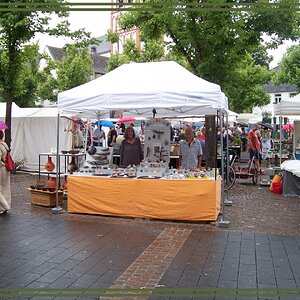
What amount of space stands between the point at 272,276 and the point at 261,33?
10.2 meters

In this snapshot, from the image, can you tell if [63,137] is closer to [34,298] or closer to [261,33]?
[261,33]

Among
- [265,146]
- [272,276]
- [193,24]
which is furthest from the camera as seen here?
[265,146]

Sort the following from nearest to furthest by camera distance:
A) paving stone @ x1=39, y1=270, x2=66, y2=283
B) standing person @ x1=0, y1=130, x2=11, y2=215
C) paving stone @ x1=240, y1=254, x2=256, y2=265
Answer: paving stone @ x1=39, y1=270, x2=66, y2=283, paving stone @ x1=240, y1=254, x2=256, y2=265, standing person @ x1=0, y1=130, x2=11, y2=215

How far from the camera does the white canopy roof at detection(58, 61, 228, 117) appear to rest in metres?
7.22

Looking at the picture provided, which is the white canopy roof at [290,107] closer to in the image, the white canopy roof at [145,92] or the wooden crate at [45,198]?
the white canopy roof at [145,92]

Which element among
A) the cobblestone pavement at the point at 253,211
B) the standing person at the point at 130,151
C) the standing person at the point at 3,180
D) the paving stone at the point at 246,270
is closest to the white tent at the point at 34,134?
the cobblestone pavement at the point at 253,211

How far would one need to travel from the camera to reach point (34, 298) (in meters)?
4.12

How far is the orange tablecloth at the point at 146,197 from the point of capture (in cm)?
743

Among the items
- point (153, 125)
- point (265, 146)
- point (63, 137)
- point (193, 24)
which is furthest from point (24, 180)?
point (265, 146)

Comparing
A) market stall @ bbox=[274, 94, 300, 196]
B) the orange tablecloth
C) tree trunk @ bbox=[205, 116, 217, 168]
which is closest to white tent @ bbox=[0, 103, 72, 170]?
tree trunk @ bbox=[205, 116, 217, 168]

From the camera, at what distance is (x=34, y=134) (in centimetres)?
1589

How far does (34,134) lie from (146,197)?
30.8ft

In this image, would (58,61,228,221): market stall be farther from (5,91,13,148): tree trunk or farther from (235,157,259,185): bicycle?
(5,91,13,148): tree trunk

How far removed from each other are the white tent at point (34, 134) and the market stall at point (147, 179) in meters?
7.16
